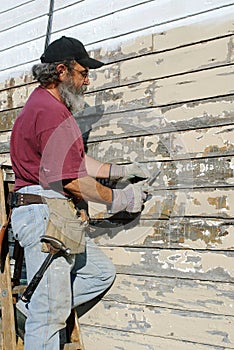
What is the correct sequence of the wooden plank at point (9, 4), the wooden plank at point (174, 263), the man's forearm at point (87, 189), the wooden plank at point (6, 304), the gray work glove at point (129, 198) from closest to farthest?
the wooden plank at point (174, 263)
the man's forearm at point (87, 189)
the gray work glove at point (129, 198)
the wooden plank at point (6, 304)
the wooden plank at point (9, 4)

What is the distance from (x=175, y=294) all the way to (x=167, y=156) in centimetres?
74

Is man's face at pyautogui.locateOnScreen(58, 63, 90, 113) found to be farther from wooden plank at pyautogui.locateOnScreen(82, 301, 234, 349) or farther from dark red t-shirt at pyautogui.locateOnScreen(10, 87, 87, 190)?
wooden plank at pyautogui.locateOnScreen(82, 301, 234, 349)

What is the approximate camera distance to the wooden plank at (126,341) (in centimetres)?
306

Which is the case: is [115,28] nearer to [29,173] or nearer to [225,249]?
[29,173]

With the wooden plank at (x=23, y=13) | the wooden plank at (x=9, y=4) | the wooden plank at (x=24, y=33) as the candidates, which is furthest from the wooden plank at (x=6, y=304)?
the wooden plank at (x=9, y=4)

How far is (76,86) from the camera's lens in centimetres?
324

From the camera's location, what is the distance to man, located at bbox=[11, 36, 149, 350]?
2987 mm

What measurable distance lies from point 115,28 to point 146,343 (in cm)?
182

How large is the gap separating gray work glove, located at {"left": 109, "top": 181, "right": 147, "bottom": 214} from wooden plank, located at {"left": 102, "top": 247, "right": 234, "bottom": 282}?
25 cm

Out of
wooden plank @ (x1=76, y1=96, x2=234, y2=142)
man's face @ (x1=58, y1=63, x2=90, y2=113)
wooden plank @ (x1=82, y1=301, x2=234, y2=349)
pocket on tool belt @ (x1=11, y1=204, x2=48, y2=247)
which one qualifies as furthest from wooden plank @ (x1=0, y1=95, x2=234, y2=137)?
wooden plank @ (x1=82, y1=301, x2=234, y2=349)

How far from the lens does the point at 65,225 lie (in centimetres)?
305

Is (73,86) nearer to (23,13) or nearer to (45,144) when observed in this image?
(45,144)

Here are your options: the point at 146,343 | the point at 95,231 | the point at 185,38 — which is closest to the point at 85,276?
the point at 95,231

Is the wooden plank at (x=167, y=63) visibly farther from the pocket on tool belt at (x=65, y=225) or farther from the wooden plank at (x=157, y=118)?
the pocket on tool belt at (x=65, y=225)
